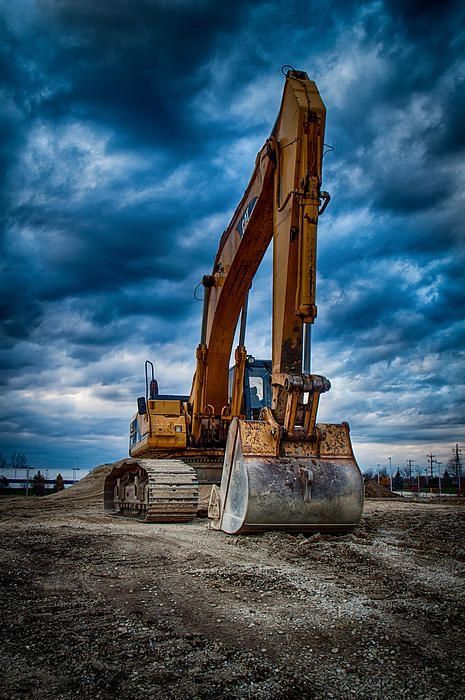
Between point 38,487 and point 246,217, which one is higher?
point 246,217

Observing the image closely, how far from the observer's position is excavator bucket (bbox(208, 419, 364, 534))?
22.7 ft

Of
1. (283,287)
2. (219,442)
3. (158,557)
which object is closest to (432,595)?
(158,557)

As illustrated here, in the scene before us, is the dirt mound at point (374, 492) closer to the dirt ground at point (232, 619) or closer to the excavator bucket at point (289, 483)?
the excavator bucket at point (289, 483)

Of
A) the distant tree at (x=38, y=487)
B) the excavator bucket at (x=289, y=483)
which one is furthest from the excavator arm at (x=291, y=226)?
the distant tree at (x=38, y=487)

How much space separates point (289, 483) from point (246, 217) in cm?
467

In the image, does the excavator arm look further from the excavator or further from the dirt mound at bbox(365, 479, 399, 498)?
the dirt mound at bbox(365, 479, 399, 498)

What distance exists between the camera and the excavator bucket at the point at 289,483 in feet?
22.7

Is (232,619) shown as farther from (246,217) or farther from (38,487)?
(38,487)

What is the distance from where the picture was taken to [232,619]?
12.6 ft

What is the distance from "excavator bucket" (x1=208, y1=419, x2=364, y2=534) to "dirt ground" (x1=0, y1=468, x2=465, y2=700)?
29 cm

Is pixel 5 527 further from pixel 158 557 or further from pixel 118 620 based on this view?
pixel 118 620

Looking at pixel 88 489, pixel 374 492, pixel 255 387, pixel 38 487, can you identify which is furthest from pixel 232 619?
pixel 38 487

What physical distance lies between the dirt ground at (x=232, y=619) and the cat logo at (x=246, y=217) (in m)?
5.11

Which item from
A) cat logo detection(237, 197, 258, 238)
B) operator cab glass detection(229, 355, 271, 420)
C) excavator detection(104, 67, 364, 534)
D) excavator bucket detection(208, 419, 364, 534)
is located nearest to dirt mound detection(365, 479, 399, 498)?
operator cab glass detection(229, 355, 271, 420)
